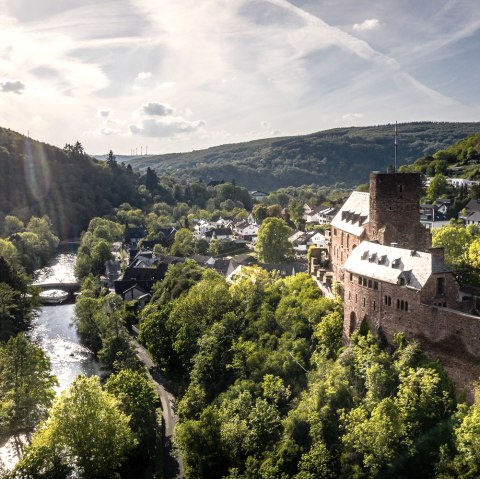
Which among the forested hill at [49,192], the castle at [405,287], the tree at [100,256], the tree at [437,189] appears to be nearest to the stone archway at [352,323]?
the castle at [405,287]

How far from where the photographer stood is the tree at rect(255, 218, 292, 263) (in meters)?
97.9

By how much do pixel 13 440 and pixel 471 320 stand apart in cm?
3973

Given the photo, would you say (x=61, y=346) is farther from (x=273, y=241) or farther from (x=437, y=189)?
(x=437, y=189)

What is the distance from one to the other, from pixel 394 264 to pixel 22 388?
31592 millimetres

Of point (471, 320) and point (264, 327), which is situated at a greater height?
point (471, 320)

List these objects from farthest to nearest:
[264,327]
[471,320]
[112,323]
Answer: [112,323] < [264,327] < [471,320]

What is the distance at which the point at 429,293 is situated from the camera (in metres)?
38.6

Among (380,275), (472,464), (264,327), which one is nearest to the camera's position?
(472,464)

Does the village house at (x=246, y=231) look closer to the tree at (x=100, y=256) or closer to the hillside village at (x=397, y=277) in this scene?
the tree at (x=100, y=256)

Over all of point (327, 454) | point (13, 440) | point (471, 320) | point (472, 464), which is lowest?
point (13, 440)

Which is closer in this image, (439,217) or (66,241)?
(439,217)

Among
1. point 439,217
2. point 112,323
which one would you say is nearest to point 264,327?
point 112,323

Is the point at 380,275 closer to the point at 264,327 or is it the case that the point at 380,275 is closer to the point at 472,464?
the point at 472,464

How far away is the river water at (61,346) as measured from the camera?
199ft
